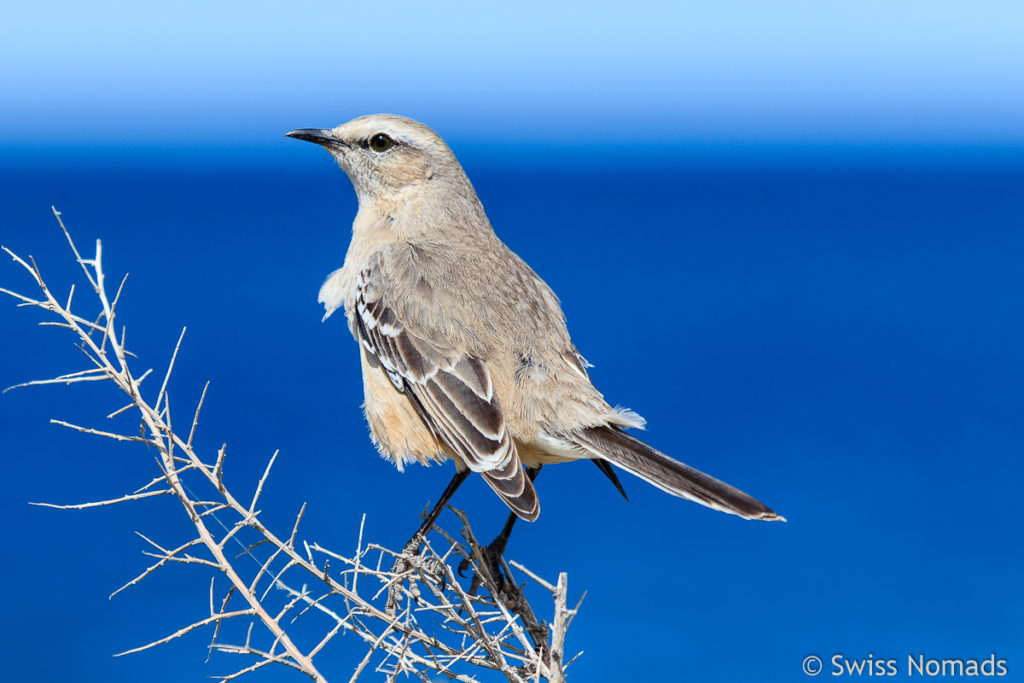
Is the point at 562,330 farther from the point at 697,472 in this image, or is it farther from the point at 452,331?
the point at 697,472

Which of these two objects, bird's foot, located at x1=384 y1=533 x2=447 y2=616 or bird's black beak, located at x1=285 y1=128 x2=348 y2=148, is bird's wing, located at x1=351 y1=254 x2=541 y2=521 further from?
bird's black beak, located at x1=285 y1=128 x2=348 y2=148

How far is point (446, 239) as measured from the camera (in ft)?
14.5

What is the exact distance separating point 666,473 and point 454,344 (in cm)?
114

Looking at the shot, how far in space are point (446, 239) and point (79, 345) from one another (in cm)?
231

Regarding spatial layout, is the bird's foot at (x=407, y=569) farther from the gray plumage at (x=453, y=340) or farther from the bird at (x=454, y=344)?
the gray plumage at (x=453, y=340)

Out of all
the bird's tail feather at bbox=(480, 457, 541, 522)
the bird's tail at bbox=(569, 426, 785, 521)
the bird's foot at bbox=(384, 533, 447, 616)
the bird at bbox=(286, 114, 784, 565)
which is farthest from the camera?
the bird at bbox=(286, 114, 784, 565)

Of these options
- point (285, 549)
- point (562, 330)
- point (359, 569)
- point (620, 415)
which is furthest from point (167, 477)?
point (562, 330)

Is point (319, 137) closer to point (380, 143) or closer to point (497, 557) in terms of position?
point (380, 143)

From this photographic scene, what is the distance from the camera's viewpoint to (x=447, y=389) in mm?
3791

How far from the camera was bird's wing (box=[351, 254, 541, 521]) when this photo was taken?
3.48 metres

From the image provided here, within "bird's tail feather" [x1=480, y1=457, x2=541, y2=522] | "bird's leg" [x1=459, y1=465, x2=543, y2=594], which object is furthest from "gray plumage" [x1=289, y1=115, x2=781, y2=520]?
"bird's leg" [x1=459, y1=465, x2=543, y2=594]

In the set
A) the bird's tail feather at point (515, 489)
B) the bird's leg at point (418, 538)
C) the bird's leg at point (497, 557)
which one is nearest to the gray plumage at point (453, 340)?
the bird's tail feather at point (515, 489)

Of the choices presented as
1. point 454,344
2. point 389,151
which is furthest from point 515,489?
point 389,151

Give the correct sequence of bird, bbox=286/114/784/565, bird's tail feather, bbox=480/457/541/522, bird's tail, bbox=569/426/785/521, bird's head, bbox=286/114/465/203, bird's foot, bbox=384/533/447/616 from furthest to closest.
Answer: bird's head, bbox=286/114/465/203
bird, bbox=286/114/784/565
bird's foot, bbox=384/533/447/616
bird's tail feather, bbox=480/457/541/522
bird's tail, bbox=569/426/785/521
